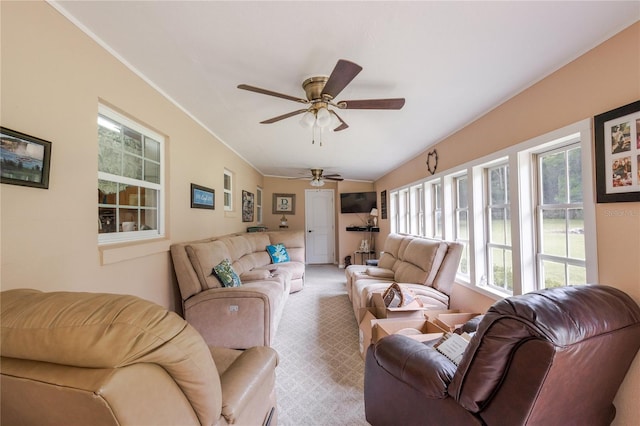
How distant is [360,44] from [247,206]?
13.7 feet

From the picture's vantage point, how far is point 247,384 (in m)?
1.08

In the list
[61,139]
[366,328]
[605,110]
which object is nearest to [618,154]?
[605,110]

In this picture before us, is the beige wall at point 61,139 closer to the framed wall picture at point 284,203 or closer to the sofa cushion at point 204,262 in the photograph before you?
the sofa cushion at point 204,262

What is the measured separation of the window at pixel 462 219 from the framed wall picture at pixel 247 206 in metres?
3.75

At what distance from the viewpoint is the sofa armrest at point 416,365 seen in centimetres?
110

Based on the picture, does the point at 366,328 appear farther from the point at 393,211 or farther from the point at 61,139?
the point at 393,211

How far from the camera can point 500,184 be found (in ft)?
8.21

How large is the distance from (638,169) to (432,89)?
4.35 feet

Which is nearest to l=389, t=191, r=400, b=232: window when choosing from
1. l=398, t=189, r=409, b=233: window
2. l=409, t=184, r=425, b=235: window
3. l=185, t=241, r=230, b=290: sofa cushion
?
l=398, t=189, r=409, b=233: window

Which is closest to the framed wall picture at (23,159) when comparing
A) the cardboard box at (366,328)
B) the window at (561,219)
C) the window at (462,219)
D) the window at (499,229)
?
the cardboard box at (366,328)

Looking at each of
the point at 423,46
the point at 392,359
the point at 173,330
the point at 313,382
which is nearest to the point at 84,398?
the point at 173,330

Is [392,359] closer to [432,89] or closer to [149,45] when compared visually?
[432,89]

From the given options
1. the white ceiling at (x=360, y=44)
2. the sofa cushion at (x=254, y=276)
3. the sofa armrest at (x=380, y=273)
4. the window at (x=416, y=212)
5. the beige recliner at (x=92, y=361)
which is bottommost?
the sofa armrest at (x=380, y=273)

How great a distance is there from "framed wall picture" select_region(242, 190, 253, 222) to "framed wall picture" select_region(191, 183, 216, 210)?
58.8 inches
